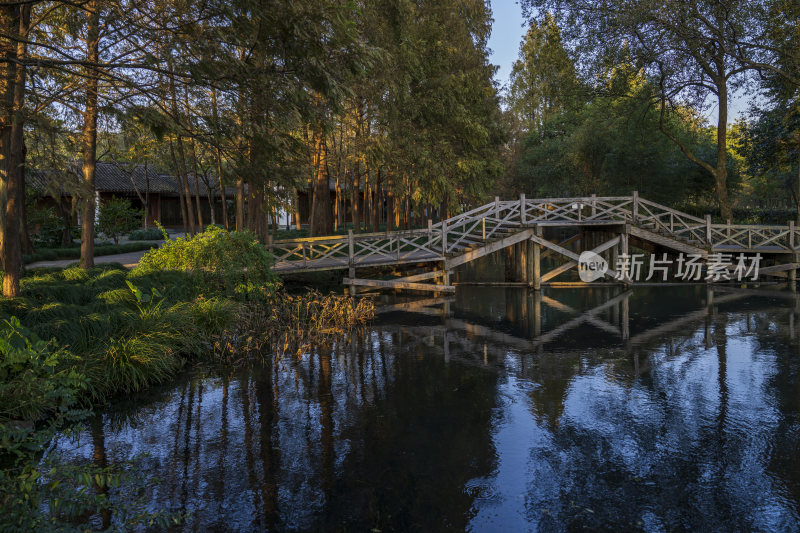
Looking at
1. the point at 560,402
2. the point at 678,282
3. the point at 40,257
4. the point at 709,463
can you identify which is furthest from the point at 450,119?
the point at 709,463

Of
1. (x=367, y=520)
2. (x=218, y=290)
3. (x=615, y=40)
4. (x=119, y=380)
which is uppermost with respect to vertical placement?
(x=615, y=40)

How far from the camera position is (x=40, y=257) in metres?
21.6

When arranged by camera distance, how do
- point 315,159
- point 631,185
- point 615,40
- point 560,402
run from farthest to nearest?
point 631,185
point 315,159
point 615,40
point 560,402

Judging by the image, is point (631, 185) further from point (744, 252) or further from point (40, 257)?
point (40, 257)

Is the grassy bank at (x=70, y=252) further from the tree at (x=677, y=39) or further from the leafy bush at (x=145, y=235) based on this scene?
the tree at (x=677, y=39)

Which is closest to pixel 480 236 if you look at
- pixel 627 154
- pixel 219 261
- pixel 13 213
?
pixel 219 261

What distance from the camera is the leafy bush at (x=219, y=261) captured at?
15.0 m

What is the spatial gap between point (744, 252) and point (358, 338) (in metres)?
17.7

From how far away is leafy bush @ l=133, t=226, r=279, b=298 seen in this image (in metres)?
15.0

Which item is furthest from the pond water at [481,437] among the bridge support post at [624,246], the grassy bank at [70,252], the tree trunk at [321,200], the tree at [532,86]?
the tree at [532,86]

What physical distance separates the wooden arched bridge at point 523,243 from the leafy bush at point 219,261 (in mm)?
2551

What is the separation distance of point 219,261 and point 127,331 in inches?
182

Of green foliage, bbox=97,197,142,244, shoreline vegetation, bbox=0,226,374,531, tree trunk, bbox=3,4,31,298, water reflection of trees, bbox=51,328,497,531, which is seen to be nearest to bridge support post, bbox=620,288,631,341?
water reflection of trees, bbox=51,328,497,531

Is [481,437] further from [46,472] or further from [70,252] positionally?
[70,252]
